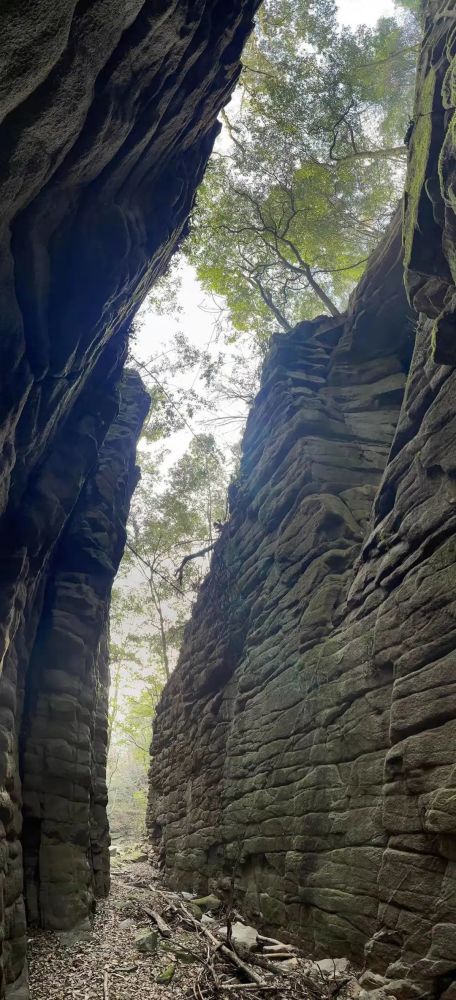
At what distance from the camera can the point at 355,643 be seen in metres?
5.36

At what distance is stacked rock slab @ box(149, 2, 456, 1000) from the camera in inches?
155

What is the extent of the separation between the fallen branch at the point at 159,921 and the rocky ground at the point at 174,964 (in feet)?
0.05

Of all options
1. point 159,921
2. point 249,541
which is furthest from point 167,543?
point 159,921

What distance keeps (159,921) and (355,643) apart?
455 cm

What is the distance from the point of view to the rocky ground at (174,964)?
13.9 ft

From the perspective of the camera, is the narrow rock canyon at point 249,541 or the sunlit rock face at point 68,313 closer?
the sunlit rock face at point 68,313

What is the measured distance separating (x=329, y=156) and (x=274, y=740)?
14.4 m

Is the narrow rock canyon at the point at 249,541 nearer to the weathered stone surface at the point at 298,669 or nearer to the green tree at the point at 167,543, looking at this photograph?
the weathered stone surface at the point at 298,669

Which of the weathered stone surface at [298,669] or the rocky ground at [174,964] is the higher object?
the weathered stone surface at [298,669]

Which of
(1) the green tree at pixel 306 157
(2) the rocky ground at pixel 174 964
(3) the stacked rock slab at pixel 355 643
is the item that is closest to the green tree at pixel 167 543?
(1) the green tree at pixel 306 157

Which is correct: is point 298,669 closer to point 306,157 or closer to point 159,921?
point 159,921

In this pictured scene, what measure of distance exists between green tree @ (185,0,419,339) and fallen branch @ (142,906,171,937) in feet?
40.1

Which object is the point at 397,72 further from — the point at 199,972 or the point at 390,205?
the point at 199,972

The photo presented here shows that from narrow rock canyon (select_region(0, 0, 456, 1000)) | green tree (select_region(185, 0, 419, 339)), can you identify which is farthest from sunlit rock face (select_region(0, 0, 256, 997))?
green tree (select_region(185, 0, 419, 339))
